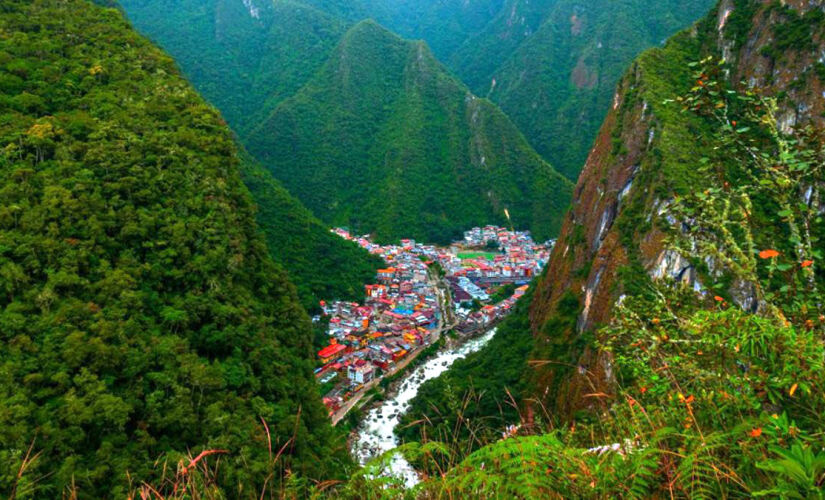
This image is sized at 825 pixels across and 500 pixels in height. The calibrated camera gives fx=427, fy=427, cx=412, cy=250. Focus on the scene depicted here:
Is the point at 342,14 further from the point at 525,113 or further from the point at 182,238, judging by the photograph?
the point at 182,238

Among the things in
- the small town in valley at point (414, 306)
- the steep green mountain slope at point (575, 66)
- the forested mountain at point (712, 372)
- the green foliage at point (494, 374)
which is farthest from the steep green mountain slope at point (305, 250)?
the steep green mountain slope at point (575, 66)

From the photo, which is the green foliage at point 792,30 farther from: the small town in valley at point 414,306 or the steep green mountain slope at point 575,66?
the steep green mountain slope at point 575,66

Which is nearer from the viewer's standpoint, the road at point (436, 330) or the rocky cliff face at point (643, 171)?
the rocky cliff face at point (643, 171)

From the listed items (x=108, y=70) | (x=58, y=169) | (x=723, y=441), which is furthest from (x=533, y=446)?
(x=108, y=70)

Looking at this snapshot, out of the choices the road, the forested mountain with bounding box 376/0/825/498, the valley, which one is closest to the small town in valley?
the road

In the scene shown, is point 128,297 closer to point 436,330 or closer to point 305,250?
point 436,330

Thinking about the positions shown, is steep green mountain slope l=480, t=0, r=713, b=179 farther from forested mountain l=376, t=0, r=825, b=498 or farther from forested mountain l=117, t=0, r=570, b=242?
forested mountain l=376, t=0, r=825, b=498

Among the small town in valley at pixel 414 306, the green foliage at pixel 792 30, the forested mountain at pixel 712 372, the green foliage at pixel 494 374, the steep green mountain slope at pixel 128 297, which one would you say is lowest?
the small town in valley at pixel 414 306
